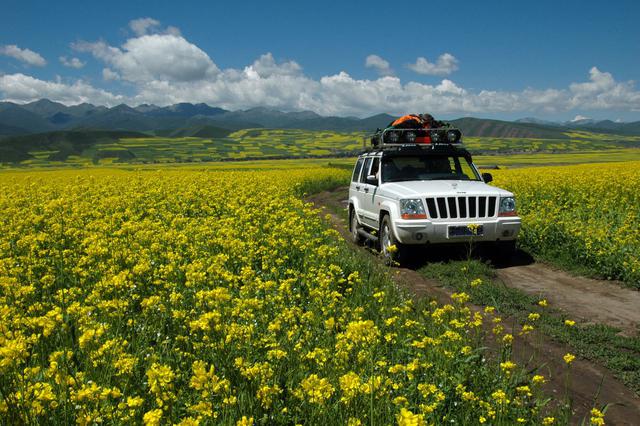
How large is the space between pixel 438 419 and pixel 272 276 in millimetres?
3958

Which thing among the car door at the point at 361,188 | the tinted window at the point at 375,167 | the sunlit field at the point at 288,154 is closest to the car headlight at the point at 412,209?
the tinted window at the point at 375,167

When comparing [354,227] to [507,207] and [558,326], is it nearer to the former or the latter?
[507,207]

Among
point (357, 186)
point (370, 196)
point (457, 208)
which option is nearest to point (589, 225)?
point (457, 208)

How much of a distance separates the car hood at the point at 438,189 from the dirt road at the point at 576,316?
5.21ft

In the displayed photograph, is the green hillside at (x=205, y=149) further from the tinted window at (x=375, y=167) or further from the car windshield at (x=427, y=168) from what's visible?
the car windshield at (x=427, y=168)

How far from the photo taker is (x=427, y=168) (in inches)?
427

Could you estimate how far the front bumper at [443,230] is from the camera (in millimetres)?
8727

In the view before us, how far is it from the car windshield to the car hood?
0.53m

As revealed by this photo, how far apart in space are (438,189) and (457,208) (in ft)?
2.01

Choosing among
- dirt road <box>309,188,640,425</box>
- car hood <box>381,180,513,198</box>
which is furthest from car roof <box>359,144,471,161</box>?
dirt road <box>309,188,640,425</box>

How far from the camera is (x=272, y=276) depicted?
679 centimetres

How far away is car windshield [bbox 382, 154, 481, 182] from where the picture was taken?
34.9 feet

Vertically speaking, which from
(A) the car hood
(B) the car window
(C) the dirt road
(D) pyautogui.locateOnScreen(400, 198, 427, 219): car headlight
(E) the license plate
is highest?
Result: (B) the car window

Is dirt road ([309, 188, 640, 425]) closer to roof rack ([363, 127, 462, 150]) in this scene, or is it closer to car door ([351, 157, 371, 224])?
car door ([351, 157, 371, 224])
